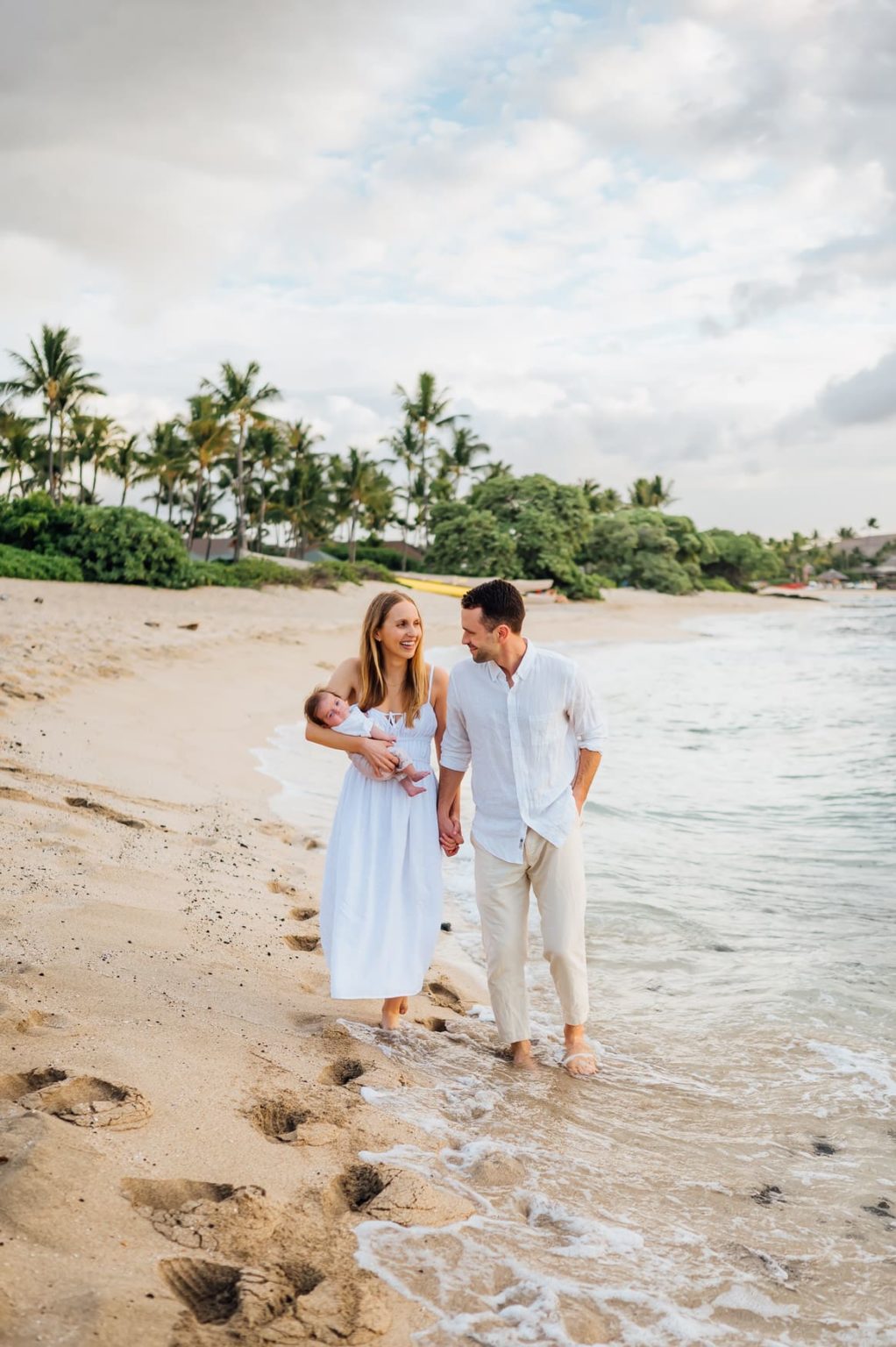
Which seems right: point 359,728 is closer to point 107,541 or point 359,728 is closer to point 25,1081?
point 25,1081

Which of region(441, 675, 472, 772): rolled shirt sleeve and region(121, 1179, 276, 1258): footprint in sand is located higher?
region(441, 675, 472, 772): rolled shirt sleeve

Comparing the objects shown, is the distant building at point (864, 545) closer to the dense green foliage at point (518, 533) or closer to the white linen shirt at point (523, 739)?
the dense green foliage at point (518, 533)

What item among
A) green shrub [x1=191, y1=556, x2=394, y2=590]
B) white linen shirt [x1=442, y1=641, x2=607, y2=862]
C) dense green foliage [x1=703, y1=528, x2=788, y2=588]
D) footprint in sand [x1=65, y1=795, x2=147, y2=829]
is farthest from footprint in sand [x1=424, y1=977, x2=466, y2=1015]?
dense green foliage [x1=703, y1=528, x2=788, y2=588]

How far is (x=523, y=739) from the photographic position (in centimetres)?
383

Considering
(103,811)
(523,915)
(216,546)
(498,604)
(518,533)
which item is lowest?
(103,811)

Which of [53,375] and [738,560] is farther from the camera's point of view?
[738,560]

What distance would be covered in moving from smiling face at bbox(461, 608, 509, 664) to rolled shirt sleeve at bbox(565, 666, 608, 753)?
1.12ft

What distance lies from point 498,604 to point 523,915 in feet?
4.01

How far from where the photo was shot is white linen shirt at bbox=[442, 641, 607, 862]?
3.82 metres

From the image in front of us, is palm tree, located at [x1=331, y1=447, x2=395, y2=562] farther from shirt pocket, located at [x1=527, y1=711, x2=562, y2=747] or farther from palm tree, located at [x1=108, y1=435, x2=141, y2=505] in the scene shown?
→ shirt pocket, located at [x1=527, y1=711, x2=562, y2=747]

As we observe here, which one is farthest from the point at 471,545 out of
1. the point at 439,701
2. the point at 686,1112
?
the point at 686,1112

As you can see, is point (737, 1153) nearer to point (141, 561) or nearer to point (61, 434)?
point (141, 561)

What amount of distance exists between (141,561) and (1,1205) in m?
25.5

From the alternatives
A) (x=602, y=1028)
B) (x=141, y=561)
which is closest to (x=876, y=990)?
(x=602, y=1028)
